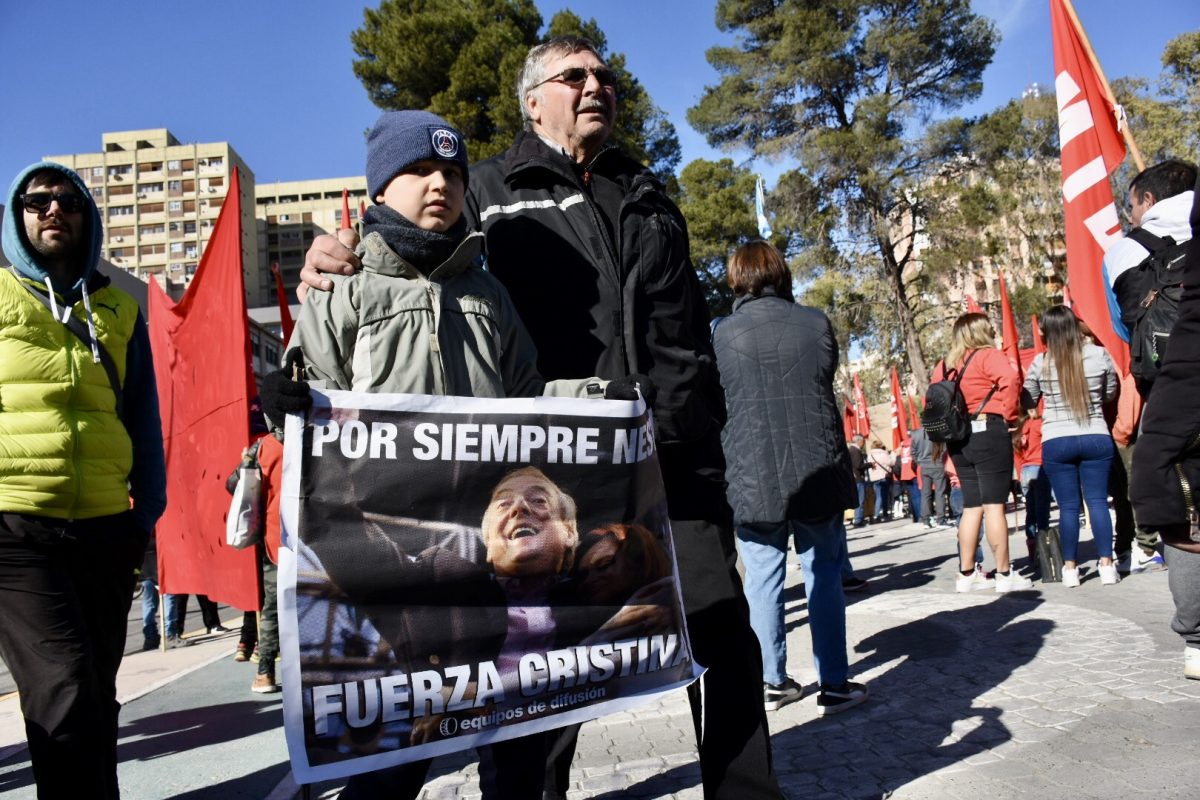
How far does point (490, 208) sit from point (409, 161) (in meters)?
0.54

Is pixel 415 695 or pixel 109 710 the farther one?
pixel 109 710

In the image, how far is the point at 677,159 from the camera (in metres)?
31.7

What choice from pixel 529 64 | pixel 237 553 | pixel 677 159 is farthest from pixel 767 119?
pixel 529 64

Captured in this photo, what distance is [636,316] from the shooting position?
112 inches

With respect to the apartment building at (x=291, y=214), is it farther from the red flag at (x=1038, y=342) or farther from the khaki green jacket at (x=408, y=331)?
the khaki green jacket at (x=408, y=331)

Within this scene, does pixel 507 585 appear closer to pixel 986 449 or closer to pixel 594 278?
pixel 594 278

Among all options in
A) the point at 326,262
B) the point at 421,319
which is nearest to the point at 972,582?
the point at 421,319

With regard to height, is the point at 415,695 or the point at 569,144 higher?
the point at 569,144

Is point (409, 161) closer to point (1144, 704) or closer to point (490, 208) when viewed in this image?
point (490, 208)

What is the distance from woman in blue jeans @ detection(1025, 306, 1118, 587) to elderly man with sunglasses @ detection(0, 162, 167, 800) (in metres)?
6.33

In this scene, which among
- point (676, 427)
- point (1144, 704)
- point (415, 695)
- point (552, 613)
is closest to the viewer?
point (415, 695)

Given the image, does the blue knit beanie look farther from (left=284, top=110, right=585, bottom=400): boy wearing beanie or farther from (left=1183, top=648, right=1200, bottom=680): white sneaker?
(left=1183, top=648, right=1200, bottom=680): white sneaker

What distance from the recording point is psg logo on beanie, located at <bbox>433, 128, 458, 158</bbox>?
241cm

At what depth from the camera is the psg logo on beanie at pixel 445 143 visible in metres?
2.41
